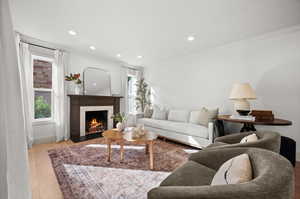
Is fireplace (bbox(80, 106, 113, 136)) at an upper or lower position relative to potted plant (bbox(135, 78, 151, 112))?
lower

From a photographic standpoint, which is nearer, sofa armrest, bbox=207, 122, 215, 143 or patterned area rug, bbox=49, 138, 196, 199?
patterned area rug, bbox=49, 138, 196, 199

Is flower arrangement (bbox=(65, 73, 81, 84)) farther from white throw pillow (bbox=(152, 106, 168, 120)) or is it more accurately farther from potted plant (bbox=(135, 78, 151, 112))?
white throw pillow (bbox=(152, 106, 168, 120))

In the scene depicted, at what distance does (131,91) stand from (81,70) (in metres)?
1.99

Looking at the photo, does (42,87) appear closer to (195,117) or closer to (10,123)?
(10,123)

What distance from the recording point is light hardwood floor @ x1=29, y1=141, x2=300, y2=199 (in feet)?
5.07

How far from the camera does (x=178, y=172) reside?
47.4 inches

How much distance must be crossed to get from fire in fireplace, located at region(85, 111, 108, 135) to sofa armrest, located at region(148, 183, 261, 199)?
12.4 ft

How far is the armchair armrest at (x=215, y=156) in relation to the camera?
1210 mm

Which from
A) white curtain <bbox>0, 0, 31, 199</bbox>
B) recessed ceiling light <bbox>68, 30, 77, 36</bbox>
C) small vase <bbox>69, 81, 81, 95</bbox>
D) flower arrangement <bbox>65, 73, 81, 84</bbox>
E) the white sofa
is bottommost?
the white sofa

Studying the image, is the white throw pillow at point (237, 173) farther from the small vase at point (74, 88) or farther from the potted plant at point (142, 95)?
the potted plant at point (142, 95)

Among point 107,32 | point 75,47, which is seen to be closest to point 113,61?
point 75,47

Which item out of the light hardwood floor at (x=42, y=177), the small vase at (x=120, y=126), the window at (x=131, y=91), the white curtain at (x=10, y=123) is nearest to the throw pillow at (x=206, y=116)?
the small vase at (x=120, y=126)

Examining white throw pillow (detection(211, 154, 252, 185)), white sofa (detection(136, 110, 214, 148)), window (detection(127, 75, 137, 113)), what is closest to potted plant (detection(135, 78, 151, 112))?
window (detection(127, 75, 137, 113))

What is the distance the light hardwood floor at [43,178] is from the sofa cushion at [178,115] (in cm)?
220
